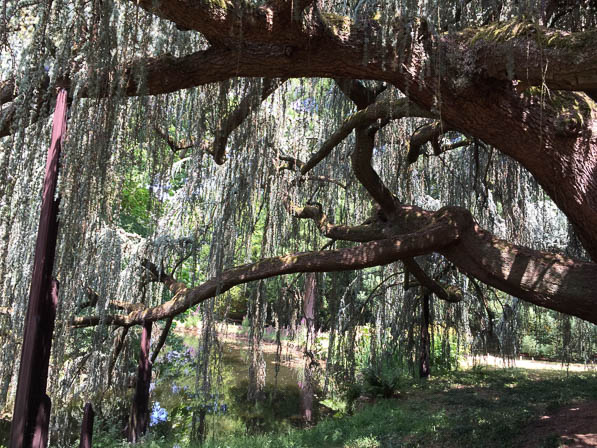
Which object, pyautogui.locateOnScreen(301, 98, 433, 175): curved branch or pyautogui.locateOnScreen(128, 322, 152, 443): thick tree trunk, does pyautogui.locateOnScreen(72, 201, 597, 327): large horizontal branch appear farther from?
pyautogui.locateOnScreen(128, 322, 152, 443): thick tree trunk

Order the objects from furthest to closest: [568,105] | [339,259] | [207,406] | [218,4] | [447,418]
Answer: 1. [207,406]
2. [447,418]
3. [339,259]
4. [568,105]
5. [218,4]

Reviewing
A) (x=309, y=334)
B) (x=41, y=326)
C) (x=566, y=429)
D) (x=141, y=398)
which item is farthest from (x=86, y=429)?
(x=309, y=334)

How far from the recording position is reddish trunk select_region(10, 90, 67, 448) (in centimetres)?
195

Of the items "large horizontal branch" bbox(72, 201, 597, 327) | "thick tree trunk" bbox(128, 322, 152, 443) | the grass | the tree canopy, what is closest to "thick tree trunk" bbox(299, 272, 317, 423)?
the grass

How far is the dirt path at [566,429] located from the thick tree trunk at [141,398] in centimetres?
388

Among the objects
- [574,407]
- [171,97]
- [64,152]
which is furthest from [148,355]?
[574,407]

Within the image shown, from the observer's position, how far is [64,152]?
208cm

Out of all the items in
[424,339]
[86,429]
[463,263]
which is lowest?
[86,429]

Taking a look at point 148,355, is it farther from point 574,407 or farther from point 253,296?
point 574,407

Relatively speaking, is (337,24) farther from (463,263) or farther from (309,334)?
(309,334)

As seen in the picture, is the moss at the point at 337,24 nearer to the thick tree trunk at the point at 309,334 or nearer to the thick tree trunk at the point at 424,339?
the thick tree trunk at the point at 309,334

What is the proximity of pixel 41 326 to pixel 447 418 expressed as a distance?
4.27m

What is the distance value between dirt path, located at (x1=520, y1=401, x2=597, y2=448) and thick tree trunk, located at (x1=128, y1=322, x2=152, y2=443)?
12.7 ft

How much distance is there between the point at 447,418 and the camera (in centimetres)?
509
